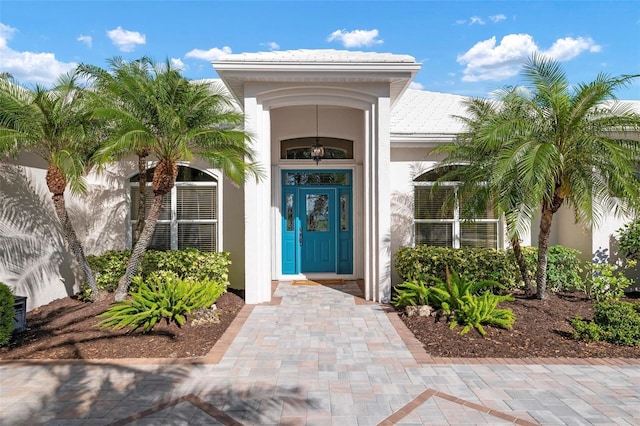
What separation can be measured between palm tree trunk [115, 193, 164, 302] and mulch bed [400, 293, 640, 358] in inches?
206

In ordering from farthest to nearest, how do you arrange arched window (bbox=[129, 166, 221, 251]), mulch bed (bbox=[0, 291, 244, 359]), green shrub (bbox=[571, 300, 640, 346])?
arched window (bbox=[129, 166, 221, 251])
green shrub (bbox=[571, 300, 640, 346])
mulch bed (bbox=[0, 291, 244, 359])

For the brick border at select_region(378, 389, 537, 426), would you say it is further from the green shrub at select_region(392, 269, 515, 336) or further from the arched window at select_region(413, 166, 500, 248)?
the arched window at select_region(413, 166, 500, 248)

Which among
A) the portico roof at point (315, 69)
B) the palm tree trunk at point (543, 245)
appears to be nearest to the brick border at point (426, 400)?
the palm tree trunk at point (543, 245)

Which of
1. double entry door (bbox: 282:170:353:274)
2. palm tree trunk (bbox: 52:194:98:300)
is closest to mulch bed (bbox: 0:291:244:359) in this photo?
palm tree trunk (bbox: 52:194:98:300)

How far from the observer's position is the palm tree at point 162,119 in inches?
263

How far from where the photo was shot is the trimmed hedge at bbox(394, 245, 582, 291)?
8273 mm

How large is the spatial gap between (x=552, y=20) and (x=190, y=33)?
10179 millimetres

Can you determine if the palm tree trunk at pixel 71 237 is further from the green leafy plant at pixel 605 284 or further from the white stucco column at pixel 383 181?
the green leafy plant at pixel 605 284

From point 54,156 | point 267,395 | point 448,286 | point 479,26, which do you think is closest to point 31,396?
point 267,395

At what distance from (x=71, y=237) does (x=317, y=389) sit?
6171 millimetres

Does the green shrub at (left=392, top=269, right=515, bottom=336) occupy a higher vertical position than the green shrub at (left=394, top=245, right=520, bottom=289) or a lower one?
lower

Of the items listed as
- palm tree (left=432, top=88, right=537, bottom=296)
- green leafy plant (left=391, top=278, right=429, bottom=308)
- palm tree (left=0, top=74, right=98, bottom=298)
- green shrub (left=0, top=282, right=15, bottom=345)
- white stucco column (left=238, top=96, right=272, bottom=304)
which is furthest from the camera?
white stucco column (left=238, top=96, right=272, bottom=304)

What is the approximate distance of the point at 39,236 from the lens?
25.2 feet

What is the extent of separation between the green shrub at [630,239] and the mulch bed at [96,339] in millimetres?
8780
